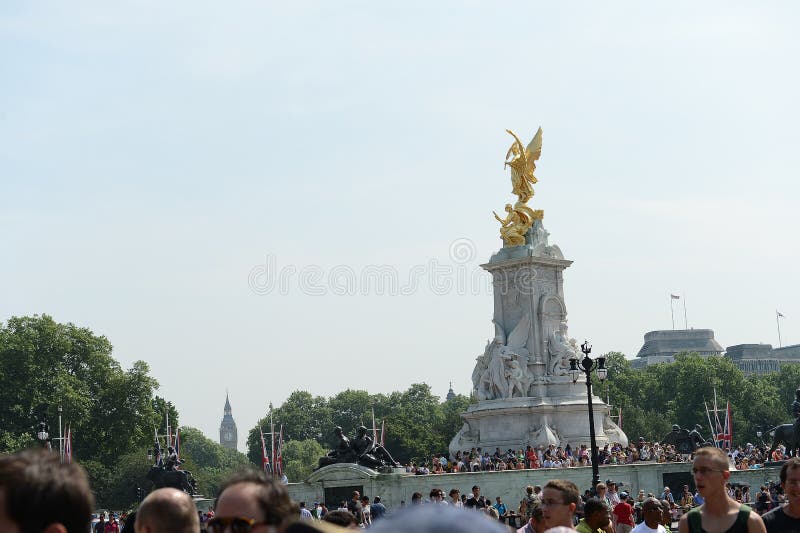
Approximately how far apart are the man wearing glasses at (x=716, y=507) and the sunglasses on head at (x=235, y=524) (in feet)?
12.9

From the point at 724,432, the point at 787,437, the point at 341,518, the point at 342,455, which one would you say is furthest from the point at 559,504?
the point at 724,432

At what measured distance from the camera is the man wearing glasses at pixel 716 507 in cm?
729

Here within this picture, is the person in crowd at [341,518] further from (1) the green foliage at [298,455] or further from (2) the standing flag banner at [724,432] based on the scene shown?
(1) the green foliage at [298,455]

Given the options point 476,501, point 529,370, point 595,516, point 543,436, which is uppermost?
point 529,370

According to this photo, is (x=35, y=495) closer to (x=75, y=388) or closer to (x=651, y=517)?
Answer: (x=651, y=517)

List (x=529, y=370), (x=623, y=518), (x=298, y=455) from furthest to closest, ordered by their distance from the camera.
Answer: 1. (x=298, y=455)
2. (x=529, y=370)
3. (x=623, y=518)

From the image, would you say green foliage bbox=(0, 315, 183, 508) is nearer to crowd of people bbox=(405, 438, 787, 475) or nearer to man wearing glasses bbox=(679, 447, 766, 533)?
crowd of people bbox=(405, 438, 787, 475)

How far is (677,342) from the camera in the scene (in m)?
169

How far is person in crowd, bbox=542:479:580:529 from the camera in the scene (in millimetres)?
8031

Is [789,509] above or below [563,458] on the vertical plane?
below

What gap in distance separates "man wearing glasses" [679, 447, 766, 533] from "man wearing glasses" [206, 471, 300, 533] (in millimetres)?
3840

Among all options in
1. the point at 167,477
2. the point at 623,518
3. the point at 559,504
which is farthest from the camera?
the point at 167,477

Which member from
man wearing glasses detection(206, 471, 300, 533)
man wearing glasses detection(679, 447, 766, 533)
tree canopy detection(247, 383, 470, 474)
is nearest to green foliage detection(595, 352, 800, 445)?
tree canopy detection(247, 383, 470, 474)

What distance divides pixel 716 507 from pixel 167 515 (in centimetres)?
373
